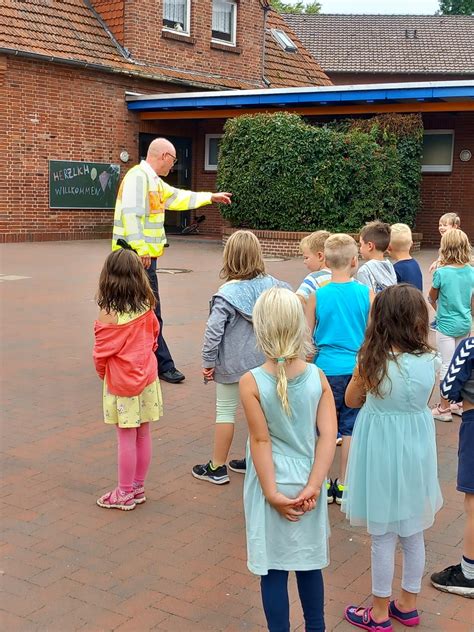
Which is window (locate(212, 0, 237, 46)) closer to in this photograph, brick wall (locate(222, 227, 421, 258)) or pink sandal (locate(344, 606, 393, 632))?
brick wall (locate(222, 227, 421, 258))

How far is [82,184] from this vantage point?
19.7 metres

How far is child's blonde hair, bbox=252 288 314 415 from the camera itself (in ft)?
9.27

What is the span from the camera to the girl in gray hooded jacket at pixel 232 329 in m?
4.58

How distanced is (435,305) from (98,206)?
15.0 m

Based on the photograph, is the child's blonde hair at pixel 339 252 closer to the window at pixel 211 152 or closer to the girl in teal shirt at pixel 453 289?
the girl in teal shirt at pixel 453 289

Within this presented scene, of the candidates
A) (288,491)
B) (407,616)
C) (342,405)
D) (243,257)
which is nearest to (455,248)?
(342,405)

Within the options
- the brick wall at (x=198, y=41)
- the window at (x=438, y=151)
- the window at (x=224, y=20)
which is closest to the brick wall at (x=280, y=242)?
the window at (x=438, y=151)

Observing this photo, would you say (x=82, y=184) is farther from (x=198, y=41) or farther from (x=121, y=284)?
(x=121, y=284)

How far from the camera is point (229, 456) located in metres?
5.27

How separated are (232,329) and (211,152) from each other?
19.2 metres

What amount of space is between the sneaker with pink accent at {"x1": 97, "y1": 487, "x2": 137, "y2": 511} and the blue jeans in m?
1.63

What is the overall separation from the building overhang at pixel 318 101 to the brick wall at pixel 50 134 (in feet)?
3.19

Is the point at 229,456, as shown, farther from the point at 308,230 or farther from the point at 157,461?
the point at 308,230

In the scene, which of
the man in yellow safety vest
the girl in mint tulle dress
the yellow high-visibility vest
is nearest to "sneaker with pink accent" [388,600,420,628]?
the girl in mint tulle dress
